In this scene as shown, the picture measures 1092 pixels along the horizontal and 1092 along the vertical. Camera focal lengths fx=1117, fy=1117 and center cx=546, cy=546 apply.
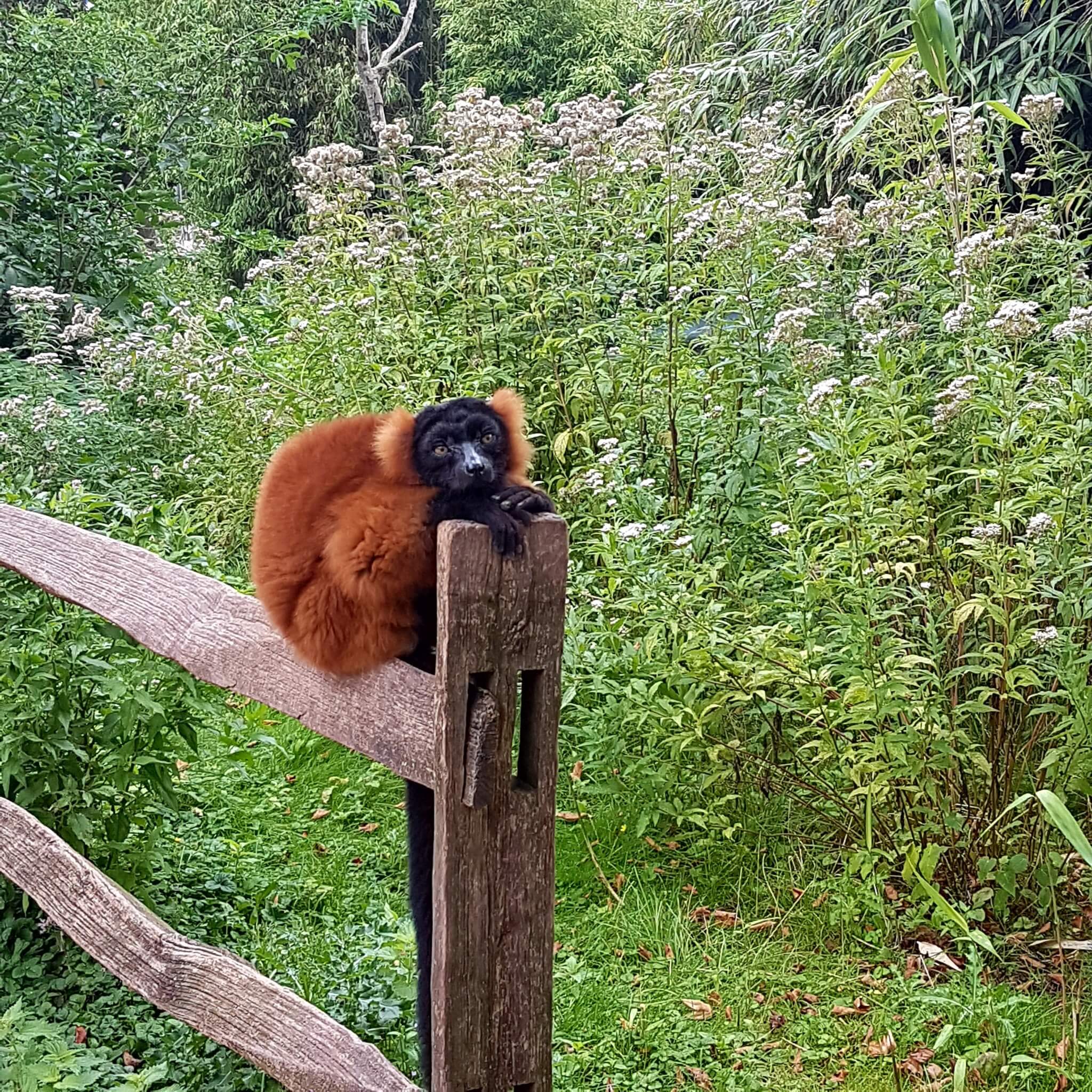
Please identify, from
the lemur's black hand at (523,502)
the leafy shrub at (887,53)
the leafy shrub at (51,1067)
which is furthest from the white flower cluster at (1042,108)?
the leafy shrub at (51,1067)

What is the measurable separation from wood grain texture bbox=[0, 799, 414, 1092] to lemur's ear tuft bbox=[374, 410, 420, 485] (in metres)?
1.00

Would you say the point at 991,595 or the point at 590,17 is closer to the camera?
the point at 991,595

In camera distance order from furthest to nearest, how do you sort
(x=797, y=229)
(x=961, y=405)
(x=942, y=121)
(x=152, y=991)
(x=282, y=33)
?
(x=282, y=33), (x=797, y=229), (x=942, y=121), (x=961, y=405), (x=152, y=991)

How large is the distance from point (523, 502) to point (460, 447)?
0.39 m

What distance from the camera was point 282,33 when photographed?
9.55 metres

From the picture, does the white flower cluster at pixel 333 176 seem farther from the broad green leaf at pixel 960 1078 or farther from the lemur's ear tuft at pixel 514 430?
the broad green leaf at pixel 960 1078

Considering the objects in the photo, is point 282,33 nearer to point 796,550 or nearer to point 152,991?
point 796,550

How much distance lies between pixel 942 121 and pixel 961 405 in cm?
101

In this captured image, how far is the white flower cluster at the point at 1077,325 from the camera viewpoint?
3146 millimetres

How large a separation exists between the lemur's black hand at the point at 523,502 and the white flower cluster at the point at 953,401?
72.4 inches

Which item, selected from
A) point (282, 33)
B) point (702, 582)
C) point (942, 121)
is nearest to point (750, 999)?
point (702, 582)

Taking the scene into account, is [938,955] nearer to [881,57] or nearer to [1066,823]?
[1066,823]

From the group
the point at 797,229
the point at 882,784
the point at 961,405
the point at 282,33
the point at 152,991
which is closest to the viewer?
the point at 152,991

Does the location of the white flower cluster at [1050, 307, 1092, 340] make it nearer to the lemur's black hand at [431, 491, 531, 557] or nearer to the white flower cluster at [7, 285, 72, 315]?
the lemur's black hand at [431, 491, 531, 557]
